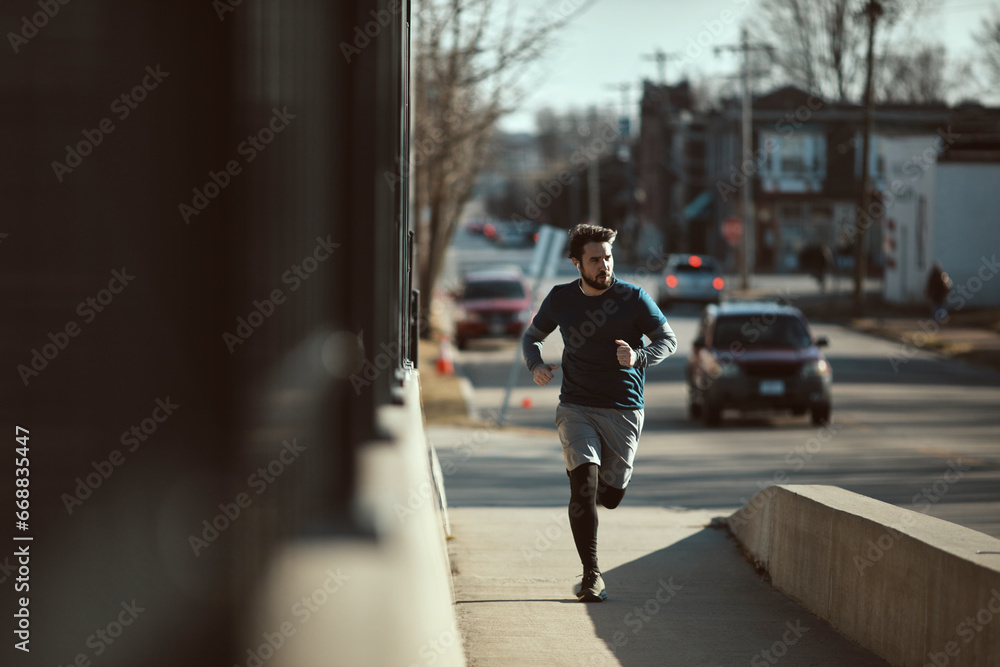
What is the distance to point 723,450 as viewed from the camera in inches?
623

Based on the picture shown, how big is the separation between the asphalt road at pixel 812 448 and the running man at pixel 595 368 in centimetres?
434

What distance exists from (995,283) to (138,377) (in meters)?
40.1

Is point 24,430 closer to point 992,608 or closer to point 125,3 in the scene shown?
point 125,3

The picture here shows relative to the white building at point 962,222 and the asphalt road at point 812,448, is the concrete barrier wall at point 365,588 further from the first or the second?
the white building at point 962,222

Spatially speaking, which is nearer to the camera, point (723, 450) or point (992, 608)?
point (992, 608)

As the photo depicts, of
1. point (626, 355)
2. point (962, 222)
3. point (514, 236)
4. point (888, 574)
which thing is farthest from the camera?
point (514, 236)

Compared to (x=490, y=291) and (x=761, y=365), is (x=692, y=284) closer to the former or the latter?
(x=490, y=291)

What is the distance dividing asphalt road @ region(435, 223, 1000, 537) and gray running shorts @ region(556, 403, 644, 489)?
429 centimetres

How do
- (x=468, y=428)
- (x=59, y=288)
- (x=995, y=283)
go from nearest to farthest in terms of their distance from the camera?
1. (x=59, y=288)
2. (x=468, y=428)
3. (x=995, y=283)

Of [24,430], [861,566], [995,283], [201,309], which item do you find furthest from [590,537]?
[995,283]

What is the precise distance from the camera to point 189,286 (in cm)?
247

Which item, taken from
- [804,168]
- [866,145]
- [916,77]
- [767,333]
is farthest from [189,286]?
[916,77]

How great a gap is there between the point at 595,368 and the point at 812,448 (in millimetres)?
9989

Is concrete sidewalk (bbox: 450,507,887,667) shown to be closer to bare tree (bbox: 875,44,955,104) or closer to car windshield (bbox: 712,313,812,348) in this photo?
car windshield (bbox: 712,313,812,348)
